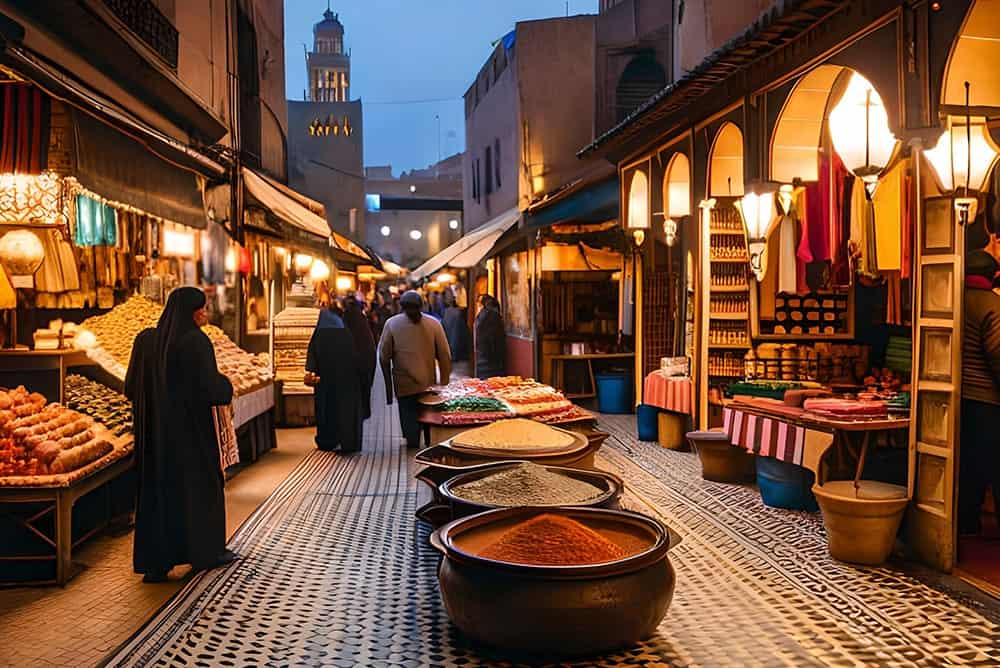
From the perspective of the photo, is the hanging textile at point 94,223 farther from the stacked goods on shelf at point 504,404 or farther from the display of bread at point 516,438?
the display of bread at point 516,438

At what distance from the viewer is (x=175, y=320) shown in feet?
20.3

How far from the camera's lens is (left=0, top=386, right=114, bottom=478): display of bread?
607 centimetres

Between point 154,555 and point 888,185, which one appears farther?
point 888,185

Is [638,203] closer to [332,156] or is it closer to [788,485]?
[788,485]

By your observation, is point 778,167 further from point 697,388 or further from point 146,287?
point 146,287

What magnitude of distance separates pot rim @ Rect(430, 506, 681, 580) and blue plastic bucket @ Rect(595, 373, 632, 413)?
32.2 ft

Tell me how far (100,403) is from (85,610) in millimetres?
2788

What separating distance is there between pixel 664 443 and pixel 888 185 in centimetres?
456

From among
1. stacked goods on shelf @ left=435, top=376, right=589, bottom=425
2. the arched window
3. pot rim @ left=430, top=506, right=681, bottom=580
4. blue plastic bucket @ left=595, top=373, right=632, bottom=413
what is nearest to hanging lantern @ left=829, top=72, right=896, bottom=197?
pot rim @ left=430, top=506, right=681, bottom=580

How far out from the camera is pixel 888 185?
26.1 ft

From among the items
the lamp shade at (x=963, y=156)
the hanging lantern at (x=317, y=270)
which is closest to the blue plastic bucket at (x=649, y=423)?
the lamp shade at (x=963, y=156)

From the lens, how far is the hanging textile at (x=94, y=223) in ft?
26.0

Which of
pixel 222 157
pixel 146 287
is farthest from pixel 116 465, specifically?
pixel 222 157

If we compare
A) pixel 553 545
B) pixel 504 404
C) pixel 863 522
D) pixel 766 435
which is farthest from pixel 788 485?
pixel 553 545
